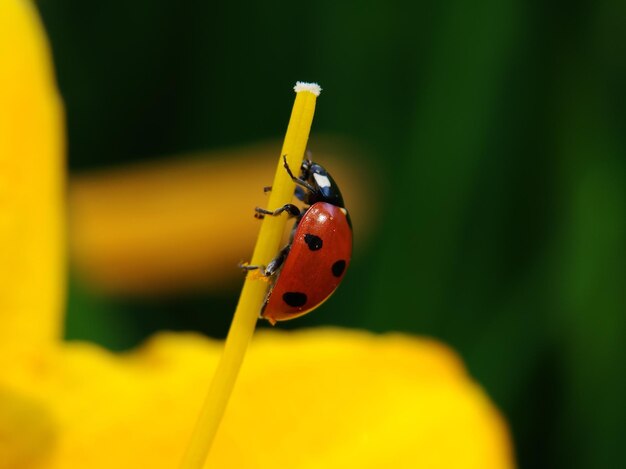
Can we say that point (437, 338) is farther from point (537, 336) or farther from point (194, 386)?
point (194, 386)

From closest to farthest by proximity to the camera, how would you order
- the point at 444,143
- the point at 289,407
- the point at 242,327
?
the point at 242,327 < the point at 289,407 < the point at 444,143

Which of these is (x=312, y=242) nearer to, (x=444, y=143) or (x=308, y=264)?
(x=308, y=264)

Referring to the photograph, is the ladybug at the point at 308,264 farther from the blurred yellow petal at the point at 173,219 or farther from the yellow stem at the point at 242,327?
the blurred yellow petal at the point at 173,219

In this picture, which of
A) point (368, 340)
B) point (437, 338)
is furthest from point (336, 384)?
point (437, 338)

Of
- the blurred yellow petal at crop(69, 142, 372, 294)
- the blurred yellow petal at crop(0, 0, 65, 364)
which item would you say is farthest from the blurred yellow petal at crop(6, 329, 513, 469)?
the blurred yellow petal at crop(69, 142, 372, 294)

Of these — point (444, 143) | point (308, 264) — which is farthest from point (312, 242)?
point (444, 143)
